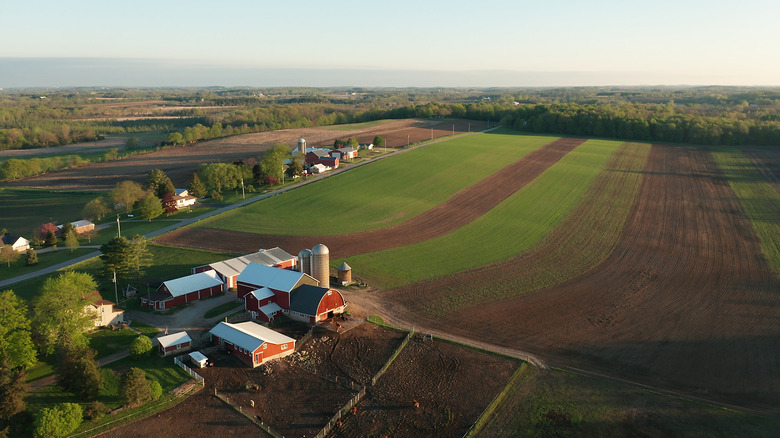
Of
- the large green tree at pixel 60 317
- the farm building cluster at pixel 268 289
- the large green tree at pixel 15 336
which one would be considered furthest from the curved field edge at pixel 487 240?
the large green tree at pixel 15 336

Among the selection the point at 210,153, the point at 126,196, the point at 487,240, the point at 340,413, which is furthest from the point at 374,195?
the point at 210,153

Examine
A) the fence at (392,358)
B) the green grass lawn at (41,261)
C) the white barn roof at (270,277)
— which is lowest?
the fence at (392,358)

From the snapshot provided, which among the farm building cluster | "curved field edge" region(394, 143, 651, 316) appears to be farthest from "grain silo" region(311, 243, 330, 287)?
"curved field edge" region(394, 143, 651, 316)

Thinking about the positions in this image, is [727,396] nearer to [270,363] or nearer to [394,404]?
[394,404]

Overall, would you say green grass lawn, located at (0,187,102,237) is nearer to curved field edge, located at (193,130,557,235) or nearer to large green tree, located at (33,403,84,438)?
curved field edge, located at (193,130,557,235)

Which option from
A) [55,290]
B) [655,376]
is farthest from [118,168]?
[655,376]

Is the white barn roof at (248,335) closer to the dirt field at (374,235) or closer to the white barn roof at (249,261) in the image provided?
the white barn roof at (249,261)
